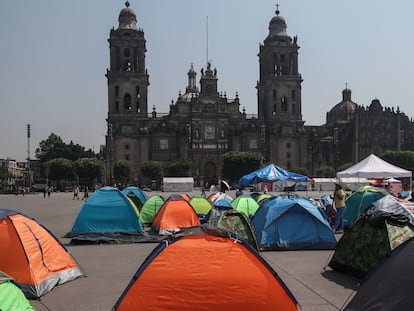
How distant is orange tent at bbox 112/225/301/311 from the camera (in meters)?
6.61

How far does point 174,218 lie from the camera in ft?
52.8

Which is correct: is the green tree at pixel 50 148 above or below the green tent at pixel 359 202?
above

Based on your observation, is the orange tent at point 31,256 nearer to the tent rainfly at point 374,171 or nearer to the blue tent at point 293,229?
the blue tent at point 293,229

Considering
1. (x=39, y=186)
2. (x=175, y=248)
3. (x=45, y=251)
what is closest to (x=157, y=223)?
(x=45, y=251)

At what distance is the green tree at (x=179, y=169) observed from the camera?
2948 inches

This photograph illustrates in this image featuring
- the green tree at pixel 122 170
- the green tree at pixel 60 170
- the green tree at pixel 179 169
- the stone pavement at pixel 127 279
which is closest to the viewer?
the stone pavement at pixel 127 279

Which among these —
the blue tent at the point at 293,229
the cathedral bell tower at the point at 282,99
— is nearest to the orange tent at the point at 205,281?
the blue tent at the point at 293,229

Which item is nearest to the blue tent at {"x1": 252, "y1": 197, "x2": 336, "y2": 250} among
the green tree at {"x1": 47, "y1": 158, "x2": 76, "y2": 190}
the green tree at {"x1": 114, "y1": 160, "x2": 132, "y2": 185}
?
the green tree at {"x1": 114, "y1": 160, "x2": 132, "y2": 185}

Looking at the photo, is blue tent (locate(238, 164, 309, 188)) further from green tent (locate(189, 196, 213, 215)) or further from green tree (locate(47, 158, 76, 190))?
green tree (locate(47, 158, 76, 190))

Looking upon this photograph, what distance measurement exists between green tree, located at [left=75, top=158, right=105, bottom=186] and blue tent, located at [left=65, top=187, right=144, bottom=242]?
6357 cm

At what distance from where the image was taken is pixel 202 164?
7944 centimetres

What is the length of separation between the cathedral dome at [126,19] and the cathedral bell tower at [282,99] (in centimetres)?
2047

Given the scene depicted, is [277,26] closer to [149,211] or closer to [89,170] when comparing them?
[89,170]

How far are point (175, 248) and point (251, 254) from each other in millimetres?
1016
